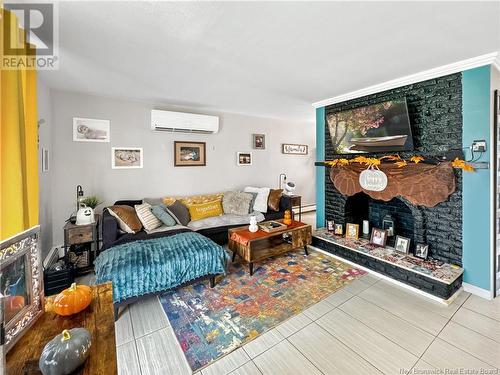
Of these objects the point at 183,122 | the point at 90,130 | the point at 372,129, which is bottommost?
the point at 372,129

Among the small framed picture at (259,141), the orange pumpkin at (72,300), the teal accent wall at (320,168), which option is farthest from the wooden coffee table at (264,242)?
the small framed picture at (259,141)

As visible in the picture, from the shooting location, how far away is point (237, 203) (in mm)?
4242

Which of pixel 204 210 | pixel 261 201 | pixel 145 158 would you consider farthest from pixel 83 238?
pixel 261 201

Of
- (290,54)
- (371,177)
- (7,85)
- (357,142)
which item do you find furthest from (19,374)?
(357,142)

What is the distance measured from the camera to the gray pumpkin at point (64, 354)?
0.71m

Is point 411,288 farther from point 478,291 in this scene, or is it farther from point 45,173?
point 45,173

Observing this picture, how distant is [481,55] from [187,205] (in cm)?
407

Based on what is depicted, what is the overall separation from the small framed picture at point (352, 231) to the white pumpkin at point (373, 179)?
0.66 metres

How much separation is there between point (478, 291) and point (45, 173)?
17.1ft

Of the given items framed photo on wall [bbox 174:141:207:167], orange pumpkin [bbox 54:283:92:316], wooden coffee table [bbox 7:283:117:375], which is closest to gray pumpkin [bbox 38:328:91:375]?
wooden coffee table [bbox 7:283:117:375]

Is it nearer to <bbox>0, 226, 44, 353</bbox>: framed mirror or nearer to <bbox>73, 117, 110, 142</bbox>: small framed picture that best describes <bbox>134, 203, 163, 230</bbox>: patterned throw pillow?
<bbox>73, 117, 110, 142</bbox>: small framed picture

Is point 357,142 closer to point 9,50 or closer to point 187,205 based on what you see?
point 187,205

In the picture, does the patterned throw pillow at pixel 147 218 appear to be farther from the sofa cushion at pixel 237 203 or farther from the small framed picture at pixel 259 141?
the small framed picture at pixel 259 141

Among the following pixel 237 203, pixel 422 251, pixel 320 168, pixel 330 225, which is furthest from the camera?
pixel 237 203
